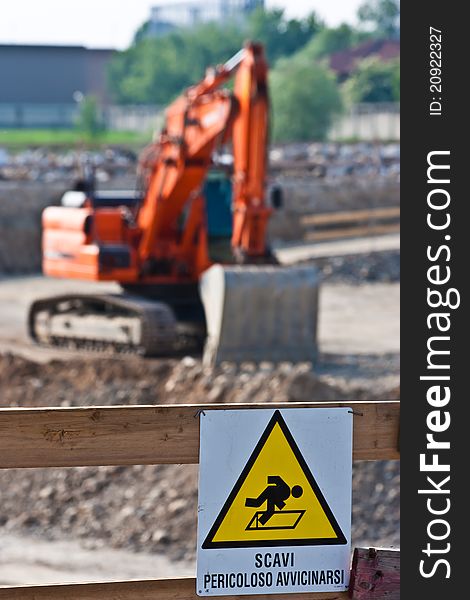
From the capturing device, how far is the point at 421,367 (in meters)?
5.22

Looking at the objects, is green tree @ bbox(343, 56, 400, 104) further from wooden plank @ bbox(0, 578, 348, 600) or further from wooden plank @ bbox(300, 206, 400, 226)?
wooden plank @ bbox(0, 578, 348, 600)

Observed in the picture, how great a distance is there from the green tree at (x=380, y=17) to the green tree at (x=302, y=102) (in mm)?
76577

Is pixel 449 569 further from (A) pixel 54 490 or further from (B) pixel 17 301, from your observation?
(B) pixel 17 301

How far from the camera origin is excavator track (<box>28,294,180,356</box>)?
19359mm

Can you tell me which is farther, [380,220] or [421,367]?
[380,220]

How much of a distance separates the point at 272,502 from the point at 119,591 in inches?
24.3

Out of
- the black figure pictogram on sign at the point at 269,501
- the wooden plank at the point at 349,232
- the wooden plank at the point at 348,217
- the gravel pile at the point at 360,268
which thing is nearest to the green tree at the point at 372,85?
the wooden plank at the point at 348,217

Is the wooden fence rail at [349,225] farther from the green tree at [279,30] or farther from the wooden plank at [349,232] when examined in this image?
the green tree at [279,30]

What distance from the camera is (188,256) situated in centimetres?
2086

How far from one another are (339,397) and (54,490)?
3.41 m

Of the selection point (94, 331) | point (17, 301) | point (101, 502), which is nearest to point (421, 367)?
point (101, 502)

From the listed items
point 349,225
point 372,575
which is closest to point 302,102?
point 349,225

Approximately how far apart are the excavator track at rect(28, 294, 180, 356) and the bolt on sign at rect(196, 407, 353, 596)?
1383 centimetres

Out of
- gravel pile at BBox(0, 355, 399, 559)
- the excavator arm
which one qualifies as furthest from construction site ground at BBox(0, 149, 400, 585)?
the excavator arm
